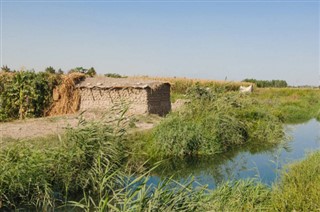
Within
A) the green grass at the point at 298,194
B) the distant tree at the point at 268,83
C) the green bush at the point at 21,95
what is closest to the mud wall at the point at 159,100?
the green bush at the point at 21,95

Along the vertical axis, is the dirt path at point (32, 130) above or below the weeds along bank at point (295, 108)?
above

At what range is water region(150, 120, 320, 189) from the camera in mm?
9680

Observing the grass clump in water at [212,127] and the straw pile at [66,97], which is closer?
the grass clump in water at [212,127]

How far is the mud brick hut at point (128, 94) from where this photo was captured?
17.7 metres

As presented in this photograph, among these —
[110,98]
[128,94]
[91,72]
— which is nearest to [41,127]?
[128,94]

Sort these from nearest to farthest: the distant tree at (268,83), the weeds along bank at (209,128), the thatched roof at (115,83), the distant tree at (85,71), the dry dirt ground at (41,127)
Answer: the weeds along bank at (209,128) → the dry dirt ground at (41,127) → the thatched roof at (115,83) → the distant tree at (85,71) → the distant tree at (268,83)

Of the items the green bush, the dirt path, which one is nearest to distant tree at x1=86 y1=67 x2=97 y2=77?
the green bush

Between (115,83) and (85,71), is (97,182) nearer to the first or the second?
(115,83)

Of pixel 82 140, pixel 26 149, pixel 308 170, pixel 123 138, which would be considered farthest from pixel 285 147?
pixel 26 149

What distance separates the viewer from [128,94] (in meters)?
18.2

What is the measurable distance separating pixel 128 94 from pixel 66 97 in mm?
3572

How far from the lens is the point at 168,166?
1112 cm

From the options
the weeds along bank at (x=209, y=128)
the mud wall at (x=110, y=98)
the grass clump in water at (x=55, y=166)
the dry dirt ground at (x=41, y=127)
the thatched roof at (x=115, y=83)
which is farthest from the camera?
the thatched roof at (x=115, y=83)

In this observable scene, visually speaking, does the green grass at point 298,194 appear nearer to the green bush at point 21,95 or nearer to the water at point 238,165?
the water at point 238,165
